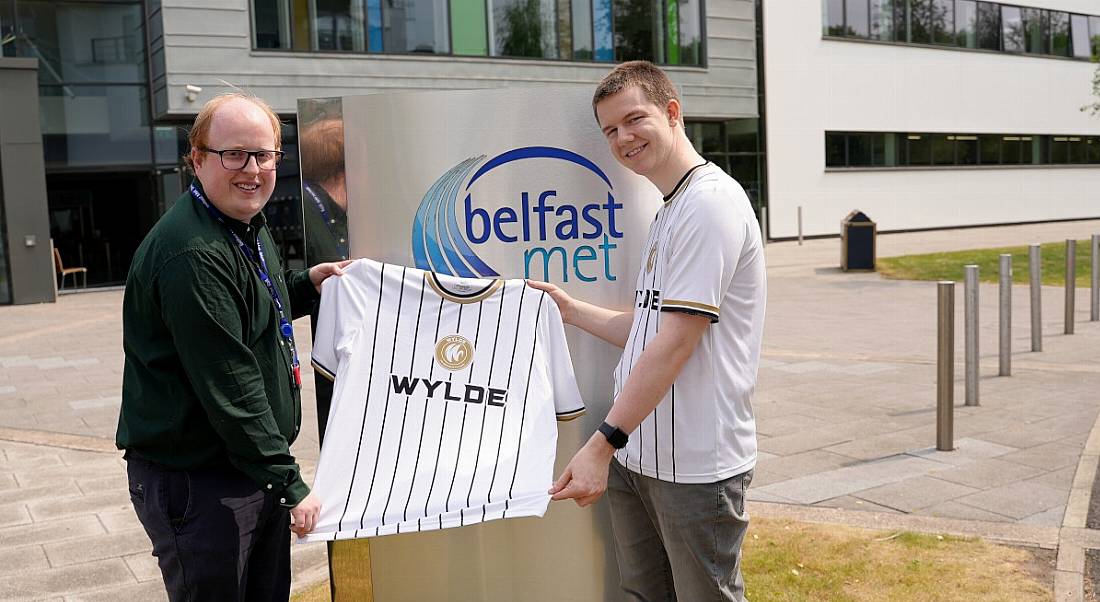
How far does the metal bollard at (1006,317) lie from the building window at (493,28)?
14.8 m

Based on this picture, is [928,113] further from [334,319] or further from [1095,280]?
[334,319]

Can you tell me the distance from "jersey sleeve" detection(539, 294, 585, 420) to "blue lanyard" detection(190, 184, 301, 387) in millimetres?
802

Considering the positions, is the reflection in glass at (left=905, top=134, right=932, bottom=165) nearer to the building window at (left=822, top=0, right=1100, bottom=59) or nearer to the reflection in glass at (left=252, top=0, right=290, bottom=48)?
the building window at (left=822, top=0, right=1100, bottom=59)

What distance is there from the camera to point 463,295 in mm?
3170

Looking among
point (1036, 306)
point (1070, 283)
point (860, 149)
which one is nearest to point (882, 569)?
point (1036, 306)

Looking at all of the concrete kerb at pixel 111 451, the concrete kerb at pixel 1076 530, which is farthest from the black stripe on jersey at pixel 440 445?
the concrete kerb at pixel 1076 530

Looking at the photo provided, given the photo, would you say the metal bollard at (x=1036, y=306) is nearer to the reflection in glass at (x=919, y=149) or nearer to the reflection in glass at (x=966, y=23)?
the reflection in glass at (x=919, y=149)

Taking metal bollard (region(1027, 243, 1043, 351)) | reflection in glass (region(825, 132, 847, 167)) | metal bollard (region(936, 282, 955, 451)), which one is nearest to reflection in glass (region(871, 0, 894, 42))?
reflection in glass (region(825, 132, 847, 167))

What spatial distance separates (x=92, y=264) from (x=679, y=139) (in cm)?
2094

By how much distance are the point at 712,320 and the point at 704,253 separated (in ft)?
0.57

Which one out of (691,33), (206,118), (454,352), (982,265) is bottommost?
(982,265)

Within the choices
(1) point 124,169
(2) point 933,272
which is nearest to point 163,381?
(2) point 933,272

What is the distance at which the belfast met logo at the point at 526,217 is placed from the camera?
11.0 feet

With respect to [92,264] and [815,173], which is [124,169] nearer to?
[92,264]
